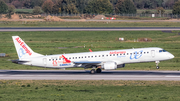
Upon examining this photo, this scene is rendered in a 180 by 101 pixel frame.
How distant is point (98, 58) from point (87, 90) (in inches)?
526

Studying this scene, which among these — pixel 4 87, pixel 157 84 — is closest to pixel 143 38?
pixel 157 84

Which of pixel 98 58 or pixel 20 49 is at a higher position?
pixel 20 49

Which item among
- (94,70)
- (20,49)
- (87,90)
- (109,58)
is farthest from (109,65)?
(20,49)

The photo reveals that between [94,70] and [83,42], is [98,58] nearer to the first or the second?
A: [94,70]

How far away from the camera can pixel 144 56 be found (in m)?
45.1

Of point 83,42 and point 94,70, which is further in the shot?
point 83,42

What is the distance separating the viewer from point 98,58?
150 ft

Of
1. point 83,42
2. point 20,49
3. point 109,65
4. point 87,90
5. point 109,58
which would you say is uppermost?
point 20,49

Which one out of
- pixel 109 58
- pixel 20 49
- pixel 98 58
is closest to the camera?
pixel 109 58

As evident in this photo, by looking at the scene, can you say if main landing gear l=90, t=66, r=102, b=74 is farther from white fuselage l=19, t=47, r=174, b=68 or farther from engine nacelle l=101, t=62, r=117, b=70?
engine nacelle l=101, t=62, r=117, b=70

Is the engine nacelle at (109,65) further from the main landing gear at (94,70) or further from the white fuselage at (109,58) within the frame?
the main landing gear at (94,70)

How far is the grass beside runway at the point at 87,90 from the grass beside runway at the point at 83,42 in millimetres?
19175

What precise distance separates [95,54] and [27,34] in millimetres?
58297

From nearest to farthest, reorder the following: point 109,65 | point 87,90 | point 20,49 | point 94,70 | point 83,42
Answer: point 87,90, point 109,65, point 94,70, point 20,49, point 83,42
